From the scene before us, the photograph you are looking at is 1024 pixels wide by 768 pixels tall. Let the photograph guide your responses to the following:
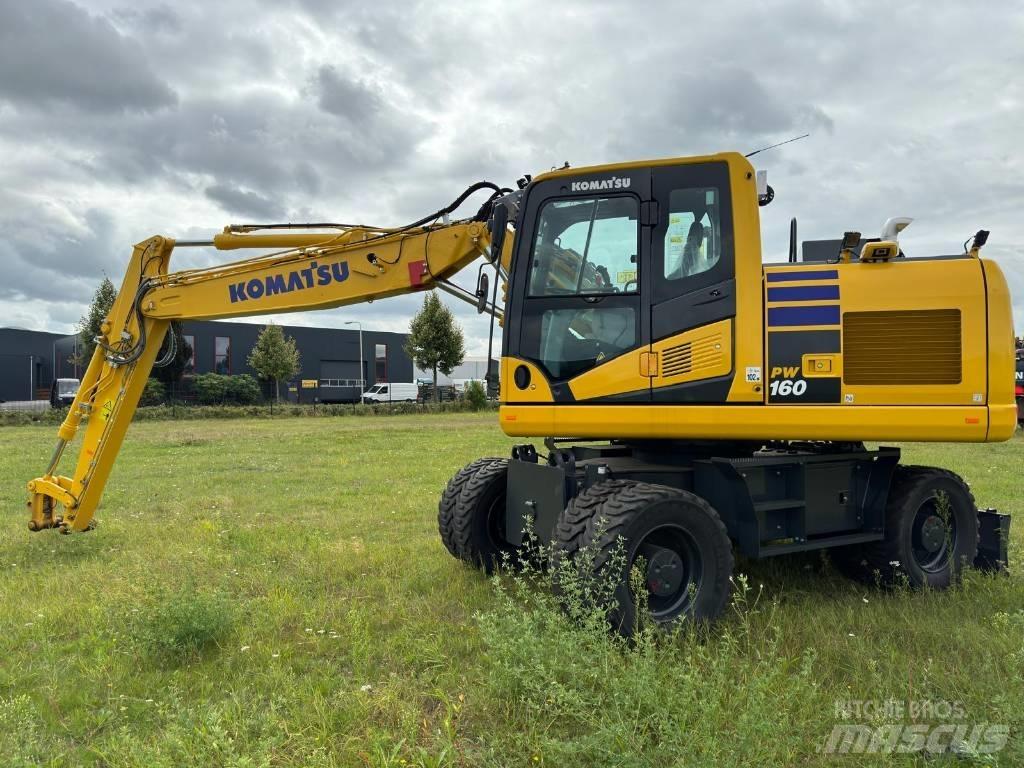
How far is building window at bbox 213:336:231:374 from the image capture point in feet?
179

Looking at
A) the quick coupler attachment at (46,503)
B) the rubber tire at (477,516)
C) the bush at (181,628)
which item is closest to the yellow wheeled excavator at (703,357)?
the rubber tire at (477,516)

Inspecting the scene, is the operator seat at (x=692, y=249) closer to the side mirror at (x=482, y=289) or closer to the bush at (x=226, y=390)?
the side mirror at (x=482, y=289)

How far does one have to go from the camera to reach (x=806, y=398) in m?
5.23

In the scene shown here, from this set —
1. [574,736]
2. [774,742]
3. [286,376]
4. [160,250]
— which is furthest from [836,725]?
[286,376]

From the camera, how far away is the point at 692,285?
520cm

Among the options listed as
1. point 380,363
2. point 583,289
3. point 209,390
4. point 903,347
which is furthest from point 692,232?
point 380,363

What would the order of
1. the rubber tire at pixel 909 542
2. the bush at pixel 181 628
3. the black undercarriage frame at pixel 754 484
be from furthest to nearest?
1. the rubber tire at pixel 909 542
2. the black undercarriage frame at pixel 754 484
3. the bush at pixel 181 628

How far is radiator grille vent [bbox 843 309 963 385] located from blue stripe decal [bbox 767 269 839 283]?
302mm

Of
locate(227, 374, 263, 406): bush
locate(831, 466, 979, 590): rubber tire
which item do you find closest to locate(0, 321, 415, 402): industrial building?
locate(227, 374, 263, 406): bush

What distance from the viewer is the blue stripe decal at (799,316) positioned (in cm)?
524

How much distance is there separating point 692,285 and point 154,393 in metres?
40.1

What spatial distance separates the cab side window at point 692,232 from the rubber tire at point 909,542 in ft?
9.00

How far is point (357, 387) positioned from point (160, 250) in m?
55.2

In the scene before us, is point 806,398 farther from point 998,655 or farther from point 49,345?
point 49,345
